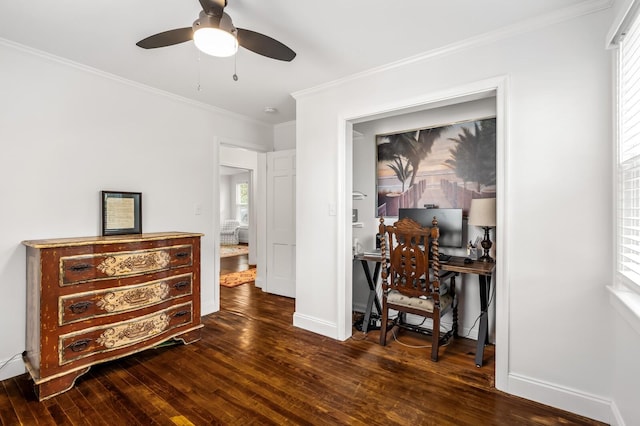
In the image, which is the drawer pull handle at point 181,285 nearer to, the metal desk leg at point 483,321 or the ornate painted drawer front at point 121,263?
the ornate painted drawer front at point 121,263

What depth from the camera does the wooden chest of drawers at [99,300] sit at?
6.76ft

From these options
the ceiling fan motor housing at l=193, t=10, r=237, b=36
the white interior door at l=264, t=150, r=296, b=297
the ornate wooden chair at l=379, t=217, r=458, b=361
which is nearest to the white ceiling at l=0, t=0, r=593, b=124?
the ceiling fan motor housing at l=193, t=10, r=237, b=36

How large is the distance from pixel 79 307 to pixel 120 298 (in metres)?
0.25

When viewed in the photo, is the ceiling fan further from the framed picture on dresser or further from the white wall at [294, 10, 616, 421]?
the framed picture on dresser

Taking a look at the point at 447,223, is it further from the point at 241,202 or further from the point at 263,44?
the point at 241,202

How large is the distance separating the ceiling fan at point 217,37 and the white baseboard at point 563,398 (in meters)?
2.55

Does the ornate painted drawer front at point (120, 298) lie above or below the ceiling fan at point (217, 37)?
below

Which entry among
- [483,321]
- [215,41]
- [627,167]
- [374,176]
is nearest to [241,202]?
[374,176]

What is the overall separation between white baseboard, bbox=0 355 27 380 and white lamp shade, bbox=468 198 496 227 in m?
3.62

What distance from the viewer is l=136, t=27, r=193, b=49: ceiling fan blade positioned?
173 cm

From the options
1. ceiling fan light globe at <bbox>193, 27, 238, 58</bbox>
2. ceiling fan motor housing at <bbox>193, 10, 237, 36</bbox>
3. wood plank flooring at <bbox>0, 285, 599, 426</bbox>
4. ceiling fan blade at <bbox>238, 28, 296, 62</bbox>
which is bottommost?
wood plank flooring at <bbox>0, 285, 599, 426</bbox>

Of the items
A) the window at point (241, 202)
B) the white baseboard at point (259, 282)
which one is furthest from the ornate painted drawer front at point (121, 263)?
the window at point (241, 202)

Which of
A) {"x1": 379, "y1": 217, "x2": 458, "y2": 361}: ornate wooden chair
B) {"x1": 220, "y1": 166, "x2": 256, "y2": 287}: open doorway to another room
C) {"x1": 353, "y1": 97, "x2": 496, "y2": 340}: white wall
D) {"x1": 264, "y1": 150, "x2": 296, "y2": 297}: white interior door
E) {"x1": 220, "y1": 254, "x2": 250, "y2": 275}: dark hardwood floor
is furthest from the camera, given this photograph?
{"x1": 220, "y1": 166, "x2": 256, "y2": 287}: open doorway to another room

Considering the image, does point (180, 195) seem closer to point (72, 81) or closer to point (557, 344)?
point (72, 81)
